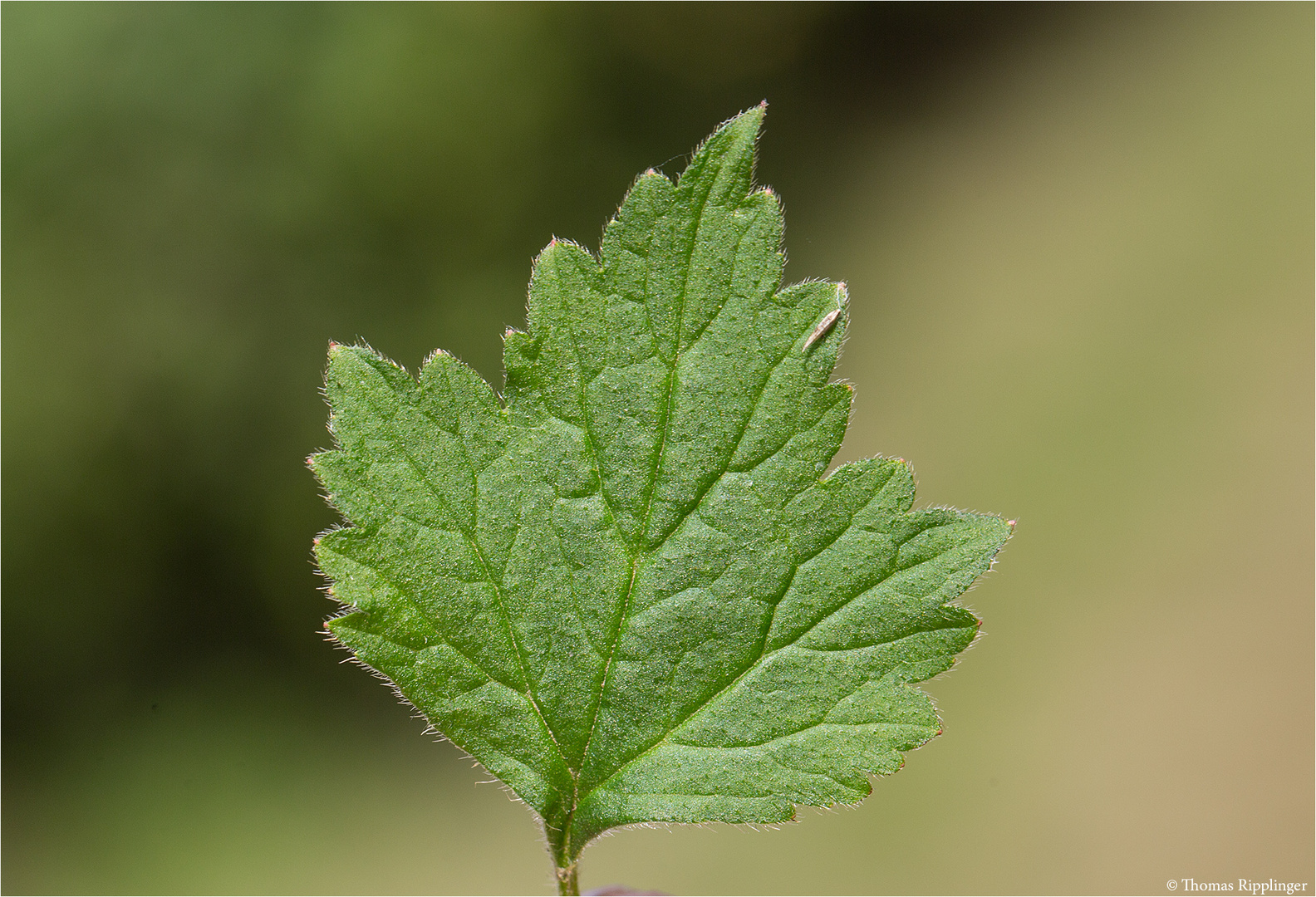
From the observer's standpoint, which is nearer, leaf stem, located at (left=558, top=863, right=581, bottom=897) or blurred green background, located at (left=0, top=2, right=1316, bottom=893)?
leaf stem, located at (left=558, top=863, right=581, bottom=897)

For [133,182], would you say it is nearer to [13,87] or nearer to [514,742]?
[13,87]

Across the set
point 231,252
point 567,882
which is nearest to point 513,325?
point 231,252

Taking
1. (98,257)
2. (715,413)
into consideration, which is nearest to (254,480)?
(98,257)
